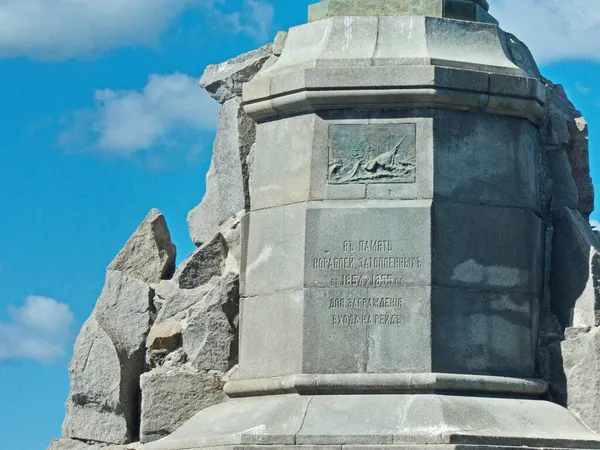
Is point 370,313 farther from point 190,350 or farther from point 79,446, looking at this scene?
point 79,446

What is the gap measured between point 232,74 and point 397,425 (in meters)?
4.77

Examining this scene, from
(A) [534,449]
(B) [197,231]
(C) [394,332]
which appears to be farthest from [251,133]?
(A) [534,449]

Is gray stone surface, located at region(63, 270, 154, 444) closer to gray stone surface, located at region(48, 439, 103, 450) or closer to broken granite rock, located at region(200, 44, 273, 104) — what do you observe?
gray stone surface, located at region(48, 439, 103, 450)

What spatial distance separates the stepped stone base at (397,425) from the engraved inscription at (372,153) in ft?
6.86

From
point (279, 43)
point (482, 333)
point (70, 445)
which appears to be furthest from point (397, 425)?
point (279, 43)

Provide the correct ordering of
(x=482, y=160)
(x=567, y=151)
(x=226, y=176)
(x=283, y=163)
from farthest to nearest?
(x=226, y=176)
(x=567, y=151)
(x=283, y=163)
(x=482, y=160)

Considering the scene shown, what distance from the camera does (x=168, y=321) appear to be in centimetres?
1780

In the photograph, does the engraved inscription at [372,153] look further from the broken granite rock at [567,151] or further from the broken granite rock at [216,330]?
the broken granite rock at [567,151]

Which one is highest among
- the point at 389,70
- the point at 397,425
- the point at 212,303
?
the point at 389,70

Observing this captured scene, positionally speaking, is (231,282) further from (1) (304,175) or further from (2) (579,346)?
(2) (579,346)

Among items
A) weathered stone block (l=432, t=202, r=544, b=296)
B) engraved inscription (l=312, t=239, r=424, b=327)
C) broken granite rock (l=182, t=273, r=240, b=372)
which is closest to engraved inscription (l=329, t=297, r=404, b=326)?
engraved inscription (l=312, t=239, r=424, b=327)

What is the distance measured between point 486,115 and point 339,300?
2349 mm

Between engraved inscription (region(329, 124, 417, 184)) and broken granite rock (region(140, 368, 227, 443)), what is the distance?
2.50m

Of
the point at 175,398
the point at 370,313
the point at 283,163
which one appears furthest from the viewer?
the point at 175,398
